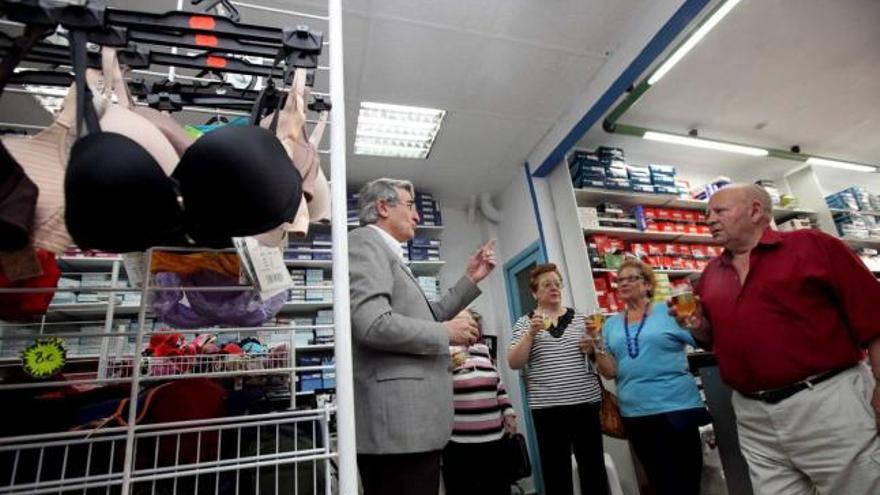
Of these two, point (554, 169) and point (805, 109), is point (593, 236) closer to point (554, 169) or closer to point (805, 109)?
point (554, 169)

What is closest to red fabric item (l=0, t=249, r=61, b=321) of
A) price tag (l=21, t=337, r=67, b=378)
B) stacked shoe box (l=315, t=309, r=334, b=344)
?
price tag (l=21, t=337, r=67, b=378)

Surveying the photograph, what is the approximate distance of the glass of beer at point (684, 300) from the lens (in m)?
1.47

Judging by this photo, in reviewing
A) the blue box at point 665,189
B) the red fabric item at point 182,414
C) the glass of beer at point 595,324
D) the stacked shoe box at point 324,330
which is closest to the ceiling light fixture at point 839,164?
the blue box at point 665,189

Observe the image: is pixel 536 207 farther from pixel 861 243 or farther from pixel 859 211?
pixel 861 243

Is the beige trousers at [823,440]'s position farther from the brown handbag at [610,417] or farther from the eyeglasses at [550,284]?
the eyeglasses at [550,284]

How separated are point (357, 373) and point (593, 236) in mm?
2951

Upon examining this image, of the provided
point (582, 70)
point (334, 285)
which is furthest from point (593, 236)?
point (334, 285)

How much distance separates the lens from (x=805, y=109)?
390 centimetres

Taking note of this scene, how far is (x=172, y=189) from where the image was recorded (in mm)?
666

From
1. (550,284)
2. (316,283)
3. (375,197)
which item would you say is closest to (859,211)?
(550,284)

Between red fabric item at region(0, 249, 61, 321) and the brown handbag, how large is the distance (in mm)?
2416

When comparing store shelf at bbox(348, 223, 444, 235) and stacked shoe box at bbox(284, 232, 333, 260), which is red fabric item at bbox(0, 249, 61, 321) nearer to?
stacked shoe box at bbox(284, 232, 333, 260)

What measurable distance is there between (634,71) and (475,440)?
2.60 meters

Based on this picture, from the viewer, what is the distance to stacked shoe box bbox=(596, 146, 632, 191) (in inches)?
151
